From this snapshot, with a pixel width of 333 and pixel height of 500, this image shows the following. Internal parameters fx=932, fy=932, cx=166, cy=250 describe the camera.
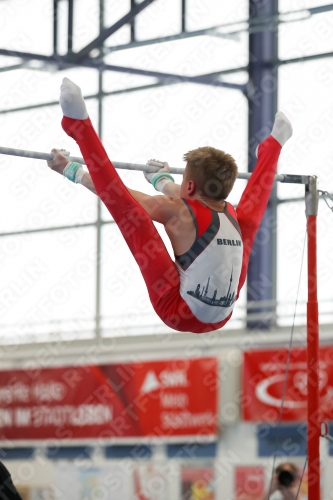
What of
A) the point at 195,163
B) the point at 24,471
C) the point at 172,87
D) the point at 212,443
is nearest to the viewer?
the point at 195,163

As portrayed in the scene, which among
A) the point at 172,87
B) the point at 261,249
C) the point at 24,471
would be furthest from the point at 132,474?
the point at 172,87

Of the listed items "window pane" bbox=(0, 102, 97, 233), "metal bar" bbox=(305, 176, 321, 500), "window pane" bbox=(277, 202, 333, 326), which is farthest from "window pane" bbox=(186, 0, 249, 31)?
"metal bar" bbox=(305, 176, 321, 500)

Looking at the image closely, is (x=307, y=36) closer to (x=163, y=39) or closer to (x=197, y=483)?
(x=163, y=39)

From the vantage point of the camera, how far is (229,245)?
13.6ft

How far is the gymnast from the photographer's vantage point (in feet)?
13.2

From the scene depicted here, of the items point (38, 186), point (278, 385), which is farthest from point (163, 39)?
point (278, 385)

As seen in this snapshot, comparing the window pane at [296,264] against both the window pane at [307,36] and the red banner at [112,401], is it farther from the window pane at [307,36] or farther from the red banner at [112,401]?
the window pane at [307,36]

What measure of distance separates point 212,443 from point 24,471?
2.94 meters

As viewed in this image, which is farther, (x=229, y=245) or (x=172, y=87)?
(x=172, y=87)

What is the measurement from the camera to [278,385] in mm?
9922

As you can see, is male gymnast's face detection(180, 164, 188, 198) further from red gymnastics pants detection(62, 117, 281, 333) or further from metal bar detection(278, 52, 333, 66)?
metal bar detection(278, 52, 333, 66)

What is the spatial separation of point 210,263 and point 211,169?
414mm

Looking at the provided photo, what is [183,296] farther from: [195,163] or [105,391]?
[105,391]

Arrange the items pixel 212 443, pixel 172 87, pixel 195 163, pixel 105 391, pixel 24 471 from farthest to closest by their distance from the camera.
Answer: pixel 172 87 < pixel 24 471 < pixel 105 391 < pixel 212 443 < pixel 195 163
